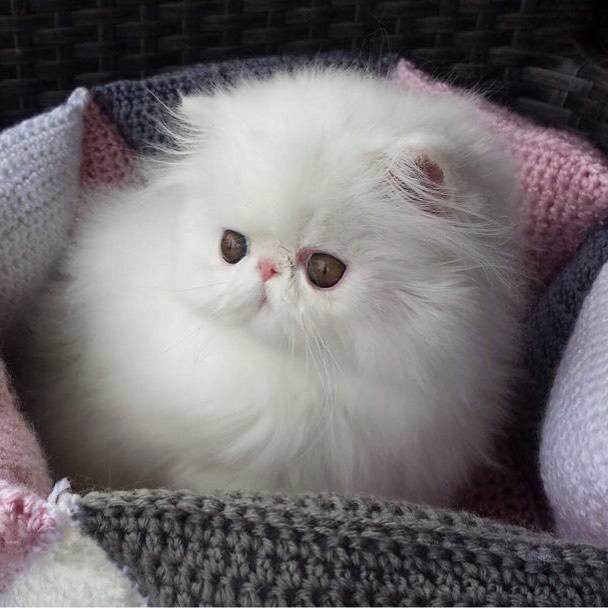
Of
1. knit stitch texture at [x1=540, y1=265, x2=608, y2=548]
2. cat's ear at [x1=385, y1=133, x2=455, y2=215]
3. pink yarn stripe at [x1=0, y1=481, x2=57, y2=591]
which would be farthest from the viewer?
knit stitch texture at [x1=540, y1=265, x2=608, y2=548]

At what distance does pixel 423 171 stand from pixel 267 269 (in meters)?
0.21

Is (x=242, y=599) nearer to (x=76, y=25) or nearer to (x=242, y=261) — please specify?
(x=242, y=261)

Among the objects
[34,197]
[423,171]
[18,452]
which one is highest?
[423,171]

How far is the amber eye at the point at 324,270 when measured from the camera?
922 mm

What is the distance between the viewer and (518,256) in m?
1.13

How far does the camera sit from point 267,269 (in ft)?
3.04

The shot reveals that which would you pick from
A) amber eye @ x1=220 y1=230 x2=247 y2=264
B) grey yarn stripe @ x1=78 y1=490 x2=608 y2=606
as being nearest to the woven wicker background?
amber eye @ x1=220 y1=230 x2=247 y2=264

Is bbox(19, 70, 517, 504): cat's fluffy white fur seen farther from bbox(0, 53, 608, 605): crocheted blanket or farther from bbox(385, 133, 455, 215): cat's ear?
bbox(0, 53, 608, 605): crocheted blanket

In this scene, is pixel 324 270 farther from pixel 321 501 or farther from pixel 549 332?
pixel 549 332

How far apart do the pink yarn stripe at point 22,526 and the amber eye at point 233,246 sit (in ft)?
1.14

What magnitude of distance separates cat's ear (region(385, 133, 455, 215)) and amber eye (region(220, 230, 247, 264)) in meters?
0.19

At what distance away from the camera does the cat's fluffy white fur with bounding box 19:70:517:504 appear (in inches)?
36.7

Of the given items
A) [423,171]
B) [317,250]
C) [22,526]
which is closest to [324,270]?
[317,250]

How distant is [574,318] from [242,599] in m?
0.75
